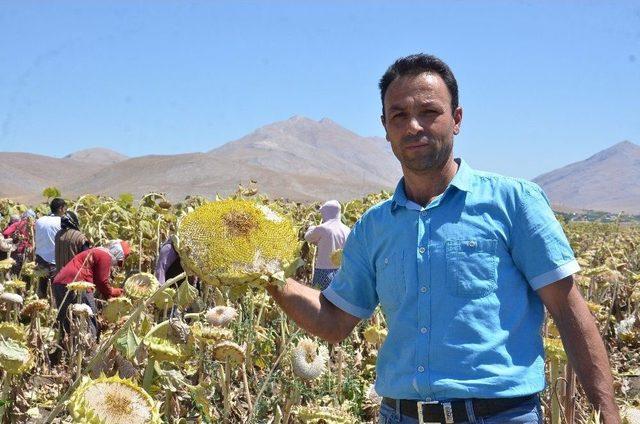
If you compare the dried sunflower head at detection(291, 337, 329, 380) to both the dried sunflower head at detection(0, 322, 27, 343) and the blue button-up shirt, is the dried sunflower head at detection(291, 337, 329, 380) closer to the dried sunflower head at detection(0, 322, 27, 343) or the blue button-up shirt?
the blue button-up shirt

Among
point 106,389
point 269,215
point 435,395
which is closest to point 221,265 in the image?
point 269,215

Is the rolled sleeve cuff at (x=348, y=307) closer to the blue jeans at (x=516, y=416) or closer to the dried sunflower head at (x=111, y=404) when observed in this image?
the blue jeans at (x=516, y=416)

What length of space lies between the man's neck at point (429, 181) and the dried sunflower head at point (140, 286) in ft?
4.03

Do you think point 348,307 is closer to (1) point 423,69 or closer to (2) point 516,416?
(2) point 516,416

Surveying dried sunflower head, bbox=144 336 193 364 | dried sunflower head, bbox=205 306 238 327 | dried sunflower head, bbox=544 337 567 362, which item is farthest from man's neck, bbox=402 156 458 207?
dried sunflower head, bbox=544 337 567 362

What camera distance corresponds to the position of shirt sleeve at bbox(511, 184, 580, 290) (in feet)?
6.53

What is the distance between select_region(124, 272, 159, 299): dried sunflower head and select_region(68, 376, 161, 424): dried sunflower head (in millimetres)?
1277

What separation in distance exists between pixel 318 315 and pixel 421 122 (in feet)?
2.18

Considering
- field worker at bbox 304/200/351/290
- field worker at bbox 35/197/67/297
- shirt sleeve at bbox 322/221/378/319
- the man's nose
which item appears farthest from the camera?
field worker at bbox 35/197/67/297

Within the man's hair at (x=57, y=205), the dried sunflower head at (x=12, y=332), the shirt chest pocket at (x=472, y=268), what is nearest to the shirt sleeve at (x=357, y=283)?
the shirt chest pocket at (x=472, y=268)

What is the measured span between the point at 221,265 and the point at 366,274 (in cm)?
78

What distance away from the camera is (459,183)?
2.11 metres

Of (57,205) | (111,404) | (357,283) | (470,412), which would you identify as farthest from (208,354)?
(57,205)

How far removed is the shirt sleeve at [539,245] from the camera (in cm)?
199
